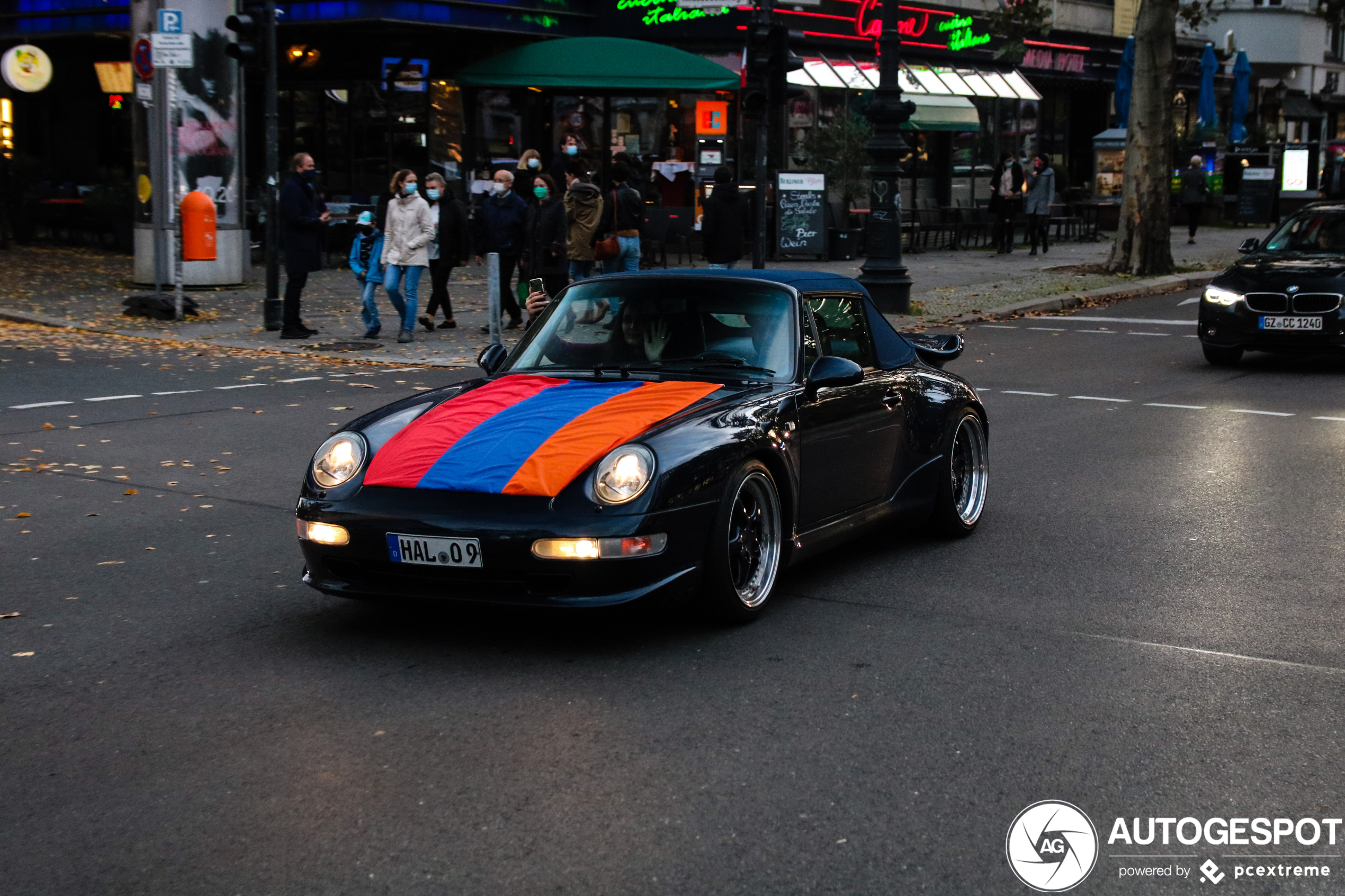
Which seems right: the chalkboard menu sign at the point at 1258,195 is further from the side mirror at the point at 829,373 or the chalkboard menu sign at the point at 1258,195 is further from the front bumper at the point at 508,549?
the front bumper at the point at 508,549

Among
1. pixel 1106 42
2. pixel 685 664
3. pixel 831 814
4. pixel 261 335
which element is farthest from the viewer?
pixel 1106 42

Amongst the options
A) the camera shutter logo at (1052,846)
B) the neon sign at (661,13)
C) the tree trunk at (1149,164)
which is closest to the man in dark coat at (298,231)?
the camera shutter logo at (1052,846)

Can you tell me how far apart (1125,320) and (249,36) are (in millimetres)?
Result: 11294

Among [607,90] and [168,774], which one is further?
[607,90]

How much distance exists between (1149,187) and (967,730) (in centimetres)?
2336

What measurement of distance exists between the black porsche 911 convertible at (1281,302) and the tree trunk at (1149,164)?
1116 centimetres

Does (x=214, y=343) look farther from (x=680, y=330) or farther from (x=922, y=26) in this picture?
(x=922, y=26)

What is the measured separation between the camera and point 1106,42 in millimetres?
44312

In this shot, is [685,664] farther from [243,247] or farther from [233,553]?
[243,247]

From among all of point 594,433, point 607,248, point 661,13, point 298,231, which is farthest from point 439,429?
point 661,13

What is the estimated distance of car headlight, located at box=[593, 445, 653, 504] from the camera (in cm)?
547

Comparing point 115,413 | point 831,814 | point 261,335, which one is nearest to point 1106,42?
point 261,335

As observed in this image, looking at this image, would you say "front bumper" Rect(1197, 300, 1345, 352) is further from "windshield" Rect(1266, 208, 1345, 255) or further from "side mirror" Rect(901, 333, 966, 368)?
"side mirror" Rect(901, 333, 966, 368)

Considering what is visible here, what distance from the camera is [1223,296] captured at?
48.2 ft
